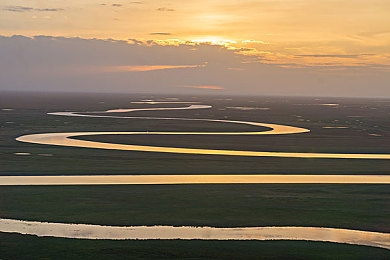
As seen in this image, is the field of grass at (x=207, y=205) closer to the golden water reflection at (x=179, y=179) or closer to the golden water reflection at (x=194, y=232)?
the golden water reflection at (x=194, y=232)

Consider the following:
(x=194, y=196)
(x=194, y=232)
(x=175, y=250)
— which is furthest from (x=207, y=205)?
(x=175, y=250)

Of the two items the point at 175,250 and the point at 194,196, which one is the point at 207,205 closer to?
the point at 194,196

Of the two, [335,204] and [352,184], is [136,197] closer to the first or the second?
[335,204]

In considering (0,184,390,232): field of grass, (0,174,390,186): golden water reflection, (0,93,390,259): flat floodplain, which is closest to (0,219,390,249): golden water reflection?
(0,93,390,259): flat floodplain

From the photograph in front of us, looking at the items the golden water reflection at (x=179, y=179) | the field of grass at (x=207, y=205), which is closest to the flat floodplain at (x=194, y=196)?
the field of grass at (x=207, y=205)

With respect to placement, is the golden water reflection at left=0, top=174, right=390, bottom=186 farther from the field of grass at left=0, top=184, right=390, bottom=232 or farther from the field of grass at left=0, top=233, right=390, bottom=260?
the field of grass at left=0, top=233, right=390, bottom=260

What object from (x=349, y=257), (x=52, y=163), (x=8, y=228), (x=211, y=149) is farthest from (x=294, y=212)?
(x=211, y=149)

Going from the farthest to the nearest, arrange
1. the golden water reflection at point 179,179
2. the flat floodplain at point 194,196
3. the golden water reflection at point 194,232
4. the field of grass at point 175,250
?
the golden water reflection at point 179,179 < the flat floodplain at point 194,196 < the golden water reflection at point 194,232 < the field of grass at point 175,250
